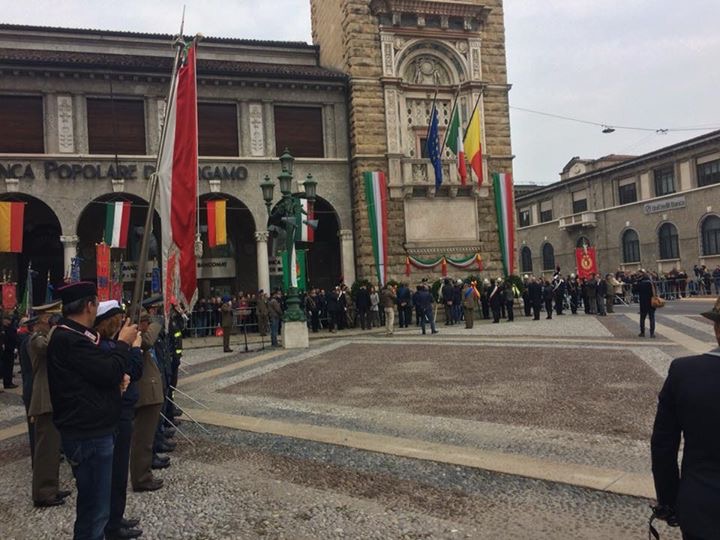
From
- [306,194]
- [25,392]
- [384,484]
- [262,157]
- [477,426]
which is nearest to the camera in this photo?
[384,484]

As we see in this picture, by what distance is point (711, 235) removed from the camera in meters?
36.3

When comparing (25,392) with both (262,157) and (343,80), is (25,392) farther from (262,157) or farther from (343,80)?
(343,80)

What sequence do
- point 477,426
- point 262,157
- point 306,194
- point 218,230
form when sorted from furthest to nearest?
point 262,157, point 218,230, point 306,194, point 477,426

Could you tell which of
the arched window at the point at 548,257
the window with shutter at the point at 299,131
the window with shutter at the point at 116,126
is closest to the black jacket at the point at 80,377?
the window with shutter at the point at 116,126

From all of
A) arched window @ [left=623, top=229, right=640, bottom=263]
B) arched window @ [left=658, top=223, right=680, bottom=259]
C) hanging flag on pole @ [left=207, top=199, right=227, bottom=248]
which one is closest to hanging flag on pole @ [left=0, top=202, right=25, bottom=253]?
hanging flag on pole @ [left=207, top=199, right=227, bottom=248]

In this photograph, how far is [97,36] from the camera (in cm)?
2492

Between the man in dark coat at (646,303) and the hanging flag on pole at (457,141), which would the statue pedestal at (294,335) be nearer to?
the man in dark coat at (646,303)

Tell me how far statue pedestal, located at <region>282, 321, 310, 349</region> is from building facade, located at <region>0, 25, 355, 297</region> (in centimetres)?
799

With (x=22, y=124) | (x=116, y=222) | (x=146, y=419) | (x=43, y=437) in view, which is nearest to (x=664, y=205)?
(x=116, y=222)

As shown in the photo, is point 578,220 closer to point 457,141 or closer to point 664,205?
point 664,205

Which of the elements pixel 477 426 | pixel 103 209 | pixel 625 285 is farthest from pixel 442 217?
pixel 477 426

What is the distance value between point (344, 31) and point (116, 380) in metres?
24.5

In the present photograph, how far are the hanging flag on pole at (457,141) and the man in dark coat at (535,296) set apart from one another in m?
5.39

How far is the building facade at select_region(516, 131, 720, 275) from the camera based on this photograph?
36.6 m
